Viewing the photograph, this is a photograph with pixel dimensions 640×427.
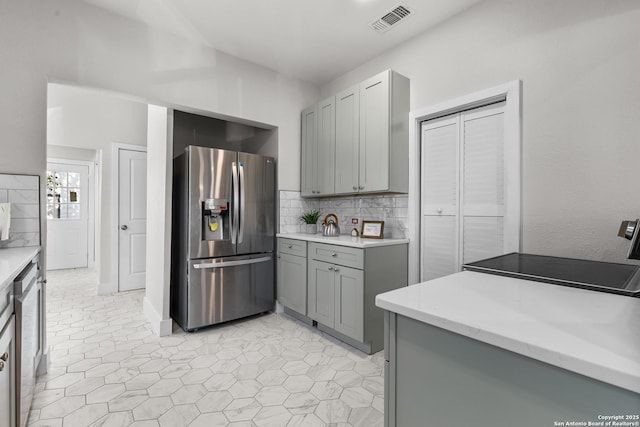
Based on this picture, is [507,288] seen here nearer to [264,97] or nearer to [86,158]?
[264,97]

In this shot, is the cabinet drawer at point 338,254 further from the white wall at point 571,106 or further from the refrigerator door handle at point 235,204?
the white wall at point 571,106

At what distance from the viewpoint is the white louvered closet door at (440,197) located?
249 cm

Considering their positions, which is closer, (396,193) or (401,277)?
(401,277)

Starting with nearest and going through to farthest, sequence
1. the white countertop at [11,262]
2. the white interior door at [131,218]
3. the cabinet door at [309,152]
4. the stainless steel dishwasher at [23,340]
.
Result: the white countertop at [11,262], the stainless steel dishwasher at [23,340], the cabinet door at [309,152], the white interior door at [131,218]

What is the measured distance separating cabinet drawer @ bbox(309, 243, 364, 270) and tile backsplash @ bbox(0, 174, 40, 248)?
2.10 meters

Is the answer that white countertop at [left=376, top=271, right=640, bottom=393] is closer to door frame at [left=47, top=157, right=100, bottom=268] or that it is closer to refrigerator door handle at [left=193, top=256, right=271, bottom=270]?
refrigerator door handle at [left=193, top=256, right=271, bottom=270]

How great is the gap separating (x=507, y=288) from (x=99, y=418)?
217 centimetres

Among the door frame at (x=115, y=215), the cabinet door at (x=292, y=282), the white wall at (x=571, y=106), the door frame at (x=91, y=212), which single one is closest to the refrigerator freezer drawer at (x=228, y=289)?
the cabinet door at (x=292, y=282)

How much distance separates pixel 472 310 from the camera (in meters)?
0.82

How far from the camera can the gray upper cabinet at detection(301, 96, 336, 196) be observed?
10.4 ft

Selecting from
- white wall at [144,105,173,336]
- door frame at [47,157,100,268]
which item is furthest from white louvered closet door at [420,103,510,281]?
door frame at [47,157,100,268]

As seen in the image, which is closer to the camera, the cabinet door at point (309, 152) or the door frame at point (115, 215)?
the cabinet door at point (309, 152)

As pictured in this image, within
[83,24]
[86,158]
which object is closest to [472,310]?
[83,24]

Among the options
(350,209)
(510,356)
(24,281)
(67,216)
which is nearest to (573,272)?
(510,356)
